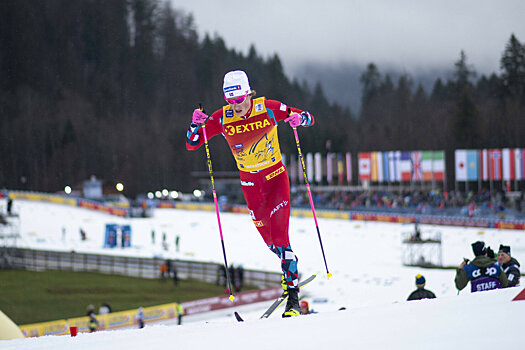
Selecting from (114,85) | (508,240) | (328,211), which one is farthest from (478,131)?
(114,85)

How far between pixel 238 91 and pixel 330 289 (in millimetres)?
21375

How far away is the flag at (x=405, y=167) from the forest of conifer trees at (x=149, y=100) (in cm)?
2307

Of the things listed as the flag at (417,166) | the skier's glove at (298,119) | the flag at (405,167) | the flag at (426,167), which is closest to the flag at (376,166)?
the flag at (405,167)

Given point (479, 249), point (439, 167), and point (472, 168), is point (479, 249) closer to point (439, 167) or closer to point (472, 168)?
point (472, 168)

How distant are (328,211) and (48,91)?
231 feet

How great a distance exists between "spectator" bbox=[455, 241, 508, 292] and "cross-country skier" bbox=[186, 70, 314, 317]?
194 centimetres

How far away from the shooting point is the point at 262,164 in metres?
6.66

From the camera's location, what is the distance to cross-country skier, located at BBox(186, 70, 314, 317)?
6.62 m

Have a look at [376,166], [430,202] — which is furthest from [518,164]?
[376,166]

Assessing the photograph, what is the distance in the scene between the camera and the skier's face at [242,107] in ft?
21.9

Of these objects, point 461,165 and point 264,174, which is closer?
point 264,174

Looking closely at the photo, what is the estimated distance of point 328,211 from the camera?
51.6m

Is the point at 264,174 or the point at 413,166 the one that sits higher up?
the point at 264,174

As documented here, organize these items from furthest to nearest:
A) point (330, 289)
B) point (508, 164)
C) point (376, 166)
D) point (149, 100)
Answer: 1. point (149, 100)
2. point (376, 166)
3. point (508, 164)
4. point (330, 289)
